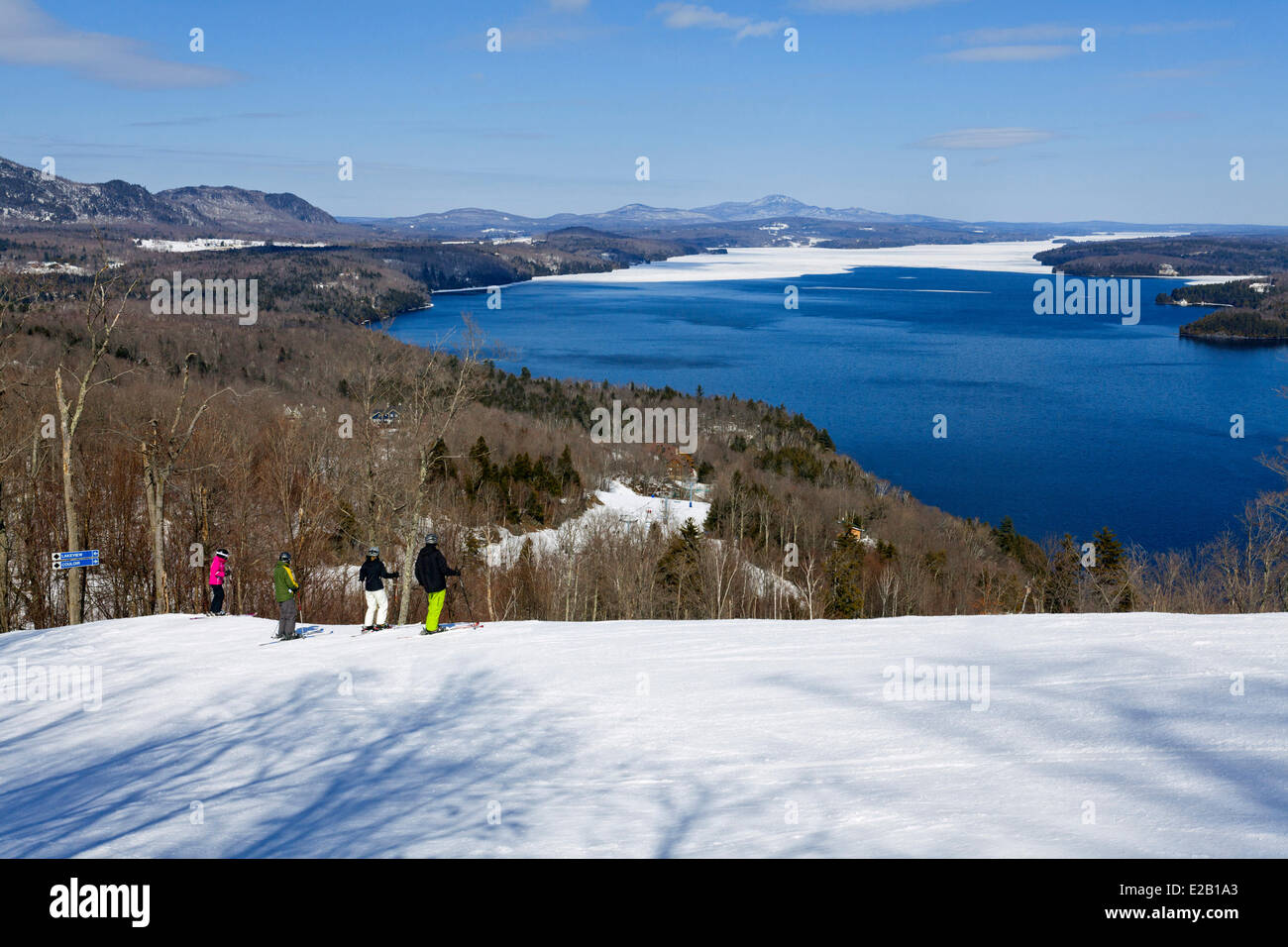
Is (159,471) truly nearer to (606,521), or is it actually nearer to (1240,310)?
(606,521)

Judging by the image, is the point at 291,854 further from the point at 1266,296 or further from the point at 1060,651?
the point at 1266,296

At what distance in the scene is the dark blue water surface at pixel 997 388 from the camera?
59844 millimetres

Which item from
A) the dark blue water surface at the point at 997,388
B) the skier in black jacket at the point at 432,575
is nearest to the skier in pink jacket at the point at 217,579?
the skier in black jacket at the point at 432,575

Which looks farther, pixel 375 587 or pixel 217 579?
pixel 217 579

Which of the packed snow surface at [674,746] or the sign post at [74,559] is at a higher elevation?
the sign post at [74,559]

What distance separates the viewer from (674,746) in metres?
8.07

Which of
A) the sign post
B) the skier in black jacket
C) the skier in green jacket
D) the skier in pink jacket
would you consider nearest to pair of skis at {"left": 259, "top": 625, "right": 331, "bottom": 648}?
the skier in green jacket

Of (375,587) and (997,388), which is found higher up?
(997,388)

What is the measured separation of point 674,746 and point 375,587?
711cm

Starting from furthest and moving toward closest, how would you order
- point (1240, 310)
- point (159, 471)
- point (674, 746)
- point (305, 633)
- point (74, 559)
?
point (1240, 310) < point (159, 471) < point (74, 559) < point (305, 633) < point (674, 746)

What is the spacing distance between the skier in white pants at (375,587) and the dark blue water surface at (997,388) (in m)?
21.5

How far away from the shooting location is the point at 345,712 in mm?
9594

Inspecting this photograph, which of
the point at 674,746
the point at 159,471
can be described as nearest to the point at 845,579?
the point at 159,471

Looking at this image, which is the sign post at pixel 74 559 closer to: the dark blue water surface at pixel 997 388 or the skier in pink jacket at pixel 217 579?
the skier in pink jacket at pixel 217 579
